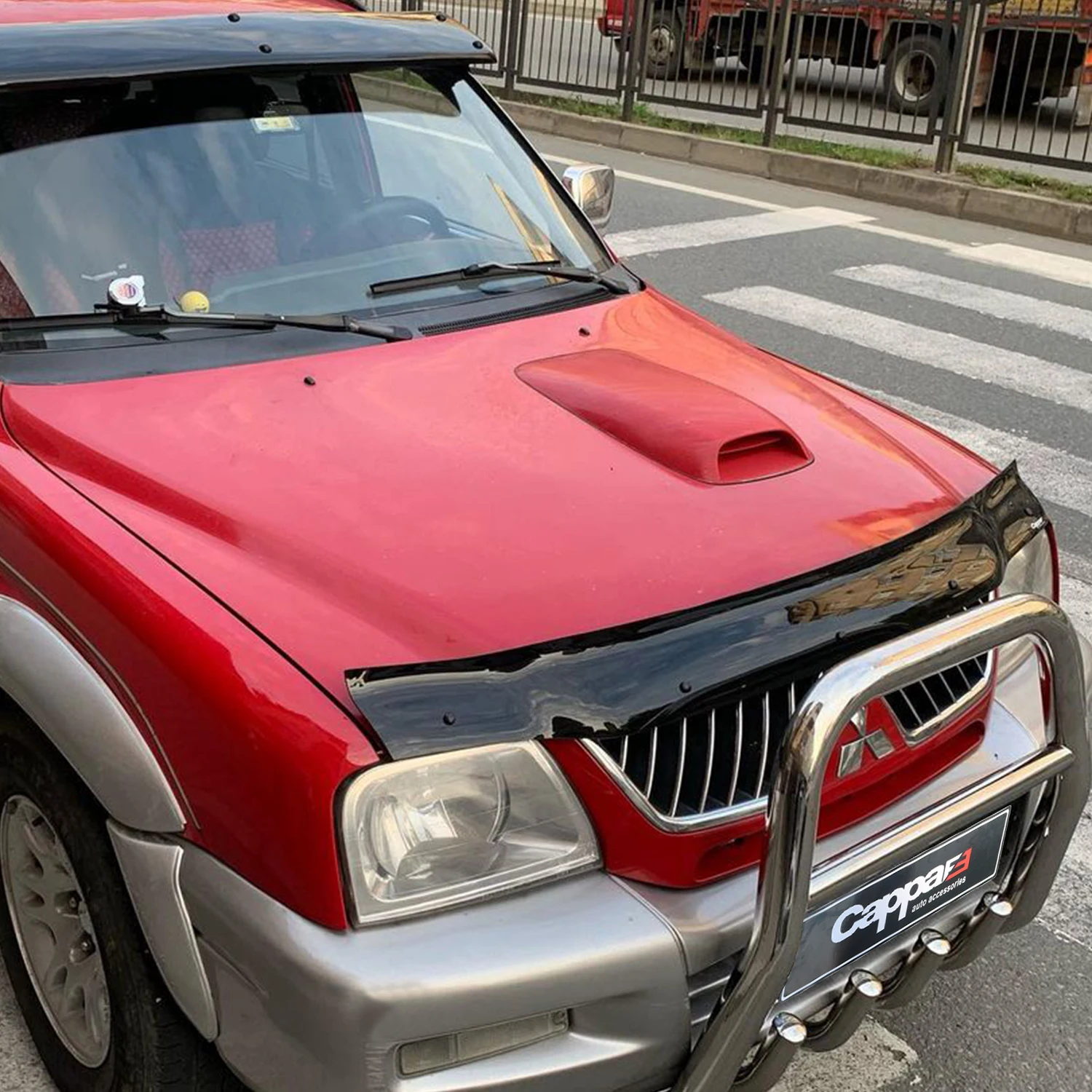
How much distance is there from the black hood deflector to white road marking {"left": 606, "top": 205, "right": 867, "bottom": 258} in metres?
6.77

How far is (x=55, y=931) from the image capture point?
252 centimetres

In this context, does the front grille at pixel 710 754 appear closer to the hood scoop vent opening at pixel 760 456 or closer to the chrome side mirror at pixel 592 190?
the hood scoop vent opening at pixel 760 456

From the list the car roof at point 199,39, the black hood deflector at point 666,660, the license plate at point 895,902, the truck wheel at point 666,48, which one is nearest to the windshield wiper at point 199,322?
the car roof at point 199,39

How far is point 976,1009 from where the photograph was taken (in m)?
2.99

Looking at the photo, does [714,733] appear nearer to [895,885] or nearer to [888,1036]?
[895,885]

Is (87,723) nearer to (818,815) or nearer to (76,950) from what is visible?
(76,950)

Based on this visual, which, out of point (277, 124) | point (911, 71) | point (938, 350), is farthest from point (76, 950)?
point (911, 71)

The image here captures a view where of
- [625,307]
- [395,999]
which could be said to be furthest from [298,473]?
[625,307]

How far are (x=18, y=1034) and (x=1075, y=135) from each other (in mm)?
12958

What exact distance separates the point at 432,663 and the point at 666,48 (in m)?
14.0


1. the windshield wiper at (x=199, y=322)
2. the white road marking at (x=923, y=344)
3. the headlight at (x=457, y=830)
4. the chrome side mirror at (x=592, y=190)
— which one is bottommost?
the white road marking at (x=923, y=344)

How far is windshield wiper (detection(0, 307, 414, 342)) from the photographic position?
9.13ft

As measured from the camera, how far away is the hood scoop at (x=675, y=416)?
8.48 ft

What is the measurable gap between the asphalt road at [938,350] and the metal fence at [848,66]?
143 cm
